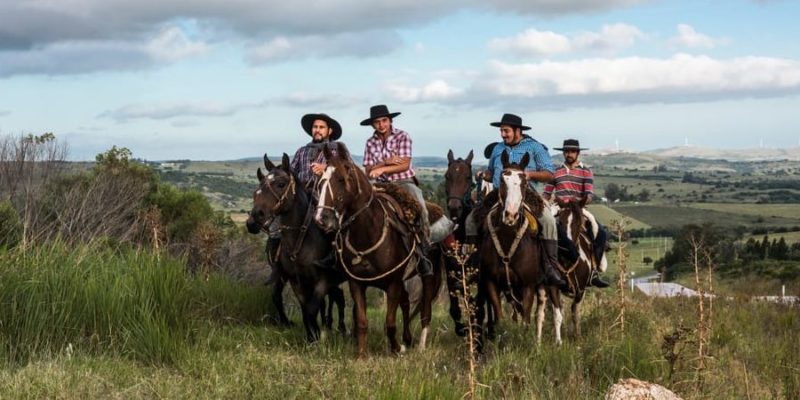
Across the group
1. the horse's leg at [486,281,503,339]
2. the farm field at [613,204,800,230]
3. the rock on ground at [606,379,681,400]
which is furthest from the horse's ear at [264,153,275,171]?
the farm field at [613,204,800,230]

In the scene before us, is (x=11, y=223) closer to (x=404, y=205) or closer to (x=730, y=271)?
(x=404, y=205)

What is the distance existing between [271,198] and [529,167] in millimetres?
3505

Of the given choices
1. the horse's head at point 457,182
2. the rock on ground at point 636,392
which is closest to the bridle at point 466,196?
the horse's head at point 457,182

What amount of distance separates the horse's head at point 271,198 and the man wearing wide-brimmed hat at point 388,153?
1079 mm

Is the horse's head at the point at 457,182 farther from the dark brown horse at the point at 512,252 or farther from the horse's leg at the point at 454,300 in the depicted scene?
the horse's leg at the point at 454,300

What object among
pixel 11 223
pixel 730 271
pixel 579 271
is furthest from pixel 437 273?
pixel 730 271

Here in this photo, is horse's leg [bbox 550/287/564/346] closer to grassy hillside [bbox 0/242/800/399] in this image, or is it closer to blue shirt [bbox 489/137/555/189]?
grassy hillside [bbox 0/242/800/399]

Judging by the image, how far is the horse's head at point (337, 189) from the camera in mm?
9008

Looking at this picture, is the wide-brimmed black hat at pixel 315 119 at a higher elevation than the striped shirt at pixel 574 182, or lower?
higher

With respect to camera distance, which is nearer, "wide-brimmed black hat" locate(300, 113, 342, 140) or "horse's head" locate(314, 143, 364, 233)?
"horse's head" locate(314, 143, 364, 233)

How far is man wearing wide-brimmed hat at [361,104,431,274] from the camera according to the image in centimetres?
1085

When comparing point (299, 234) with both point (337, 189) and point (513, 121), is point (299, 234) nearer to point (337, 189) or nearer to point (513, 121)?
point (337, 189)

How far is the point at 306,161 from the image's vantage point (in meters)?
12.1

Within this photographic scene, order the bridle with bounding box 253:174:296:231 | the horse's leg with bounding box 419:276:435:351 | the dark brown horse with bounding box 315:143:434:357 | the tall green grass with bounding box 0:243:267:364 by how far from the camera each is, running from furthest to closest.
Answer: the horse's leg with bounding box 419:276:435:351 < the bridle with bounding box 253:174:296:231 < the dark brown horse with bounding box 315:143:434:357 < the tall green grass with bounding box 0:243:267:364
